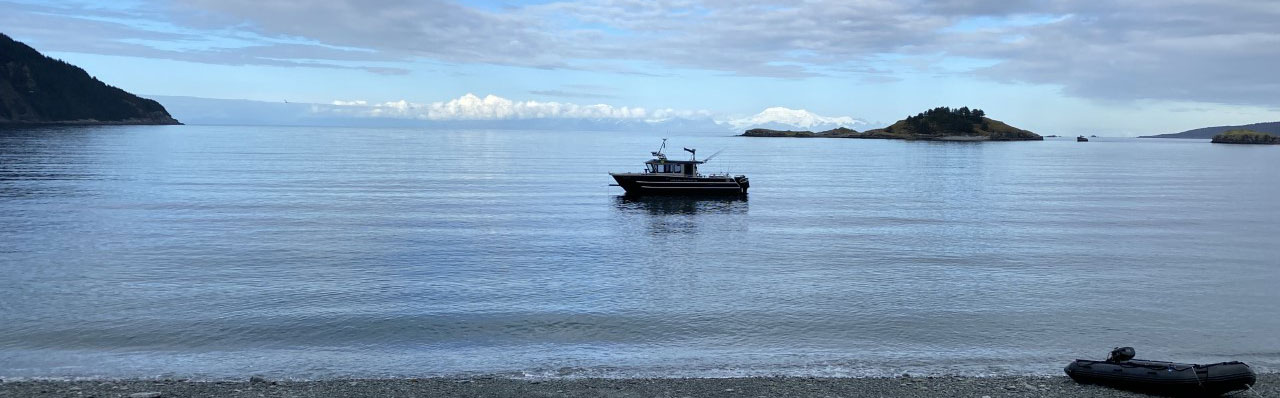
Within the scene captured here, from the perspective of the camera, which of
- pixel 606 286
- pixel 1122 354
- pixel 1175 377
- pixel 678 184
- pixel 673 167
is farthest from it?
pixel 673 167

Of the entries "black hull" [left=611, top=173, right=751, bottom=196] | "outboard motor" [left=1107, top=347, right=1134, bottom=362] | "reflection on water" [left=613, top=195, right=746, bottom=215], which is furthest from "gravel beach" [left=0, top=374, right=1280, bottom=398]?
"black hull" [left=611, top=173, right=751, bottom=196]

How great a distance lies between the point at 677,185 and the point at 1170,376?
2267 inches

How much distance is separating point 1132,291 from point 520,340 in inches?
923

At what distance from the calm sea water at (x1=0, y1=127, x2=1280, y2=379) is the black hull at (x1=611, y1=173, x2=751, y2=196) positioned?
17.6ft

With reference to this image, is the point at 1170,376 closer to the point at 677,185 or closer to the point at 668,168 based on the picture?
the point at 677,185

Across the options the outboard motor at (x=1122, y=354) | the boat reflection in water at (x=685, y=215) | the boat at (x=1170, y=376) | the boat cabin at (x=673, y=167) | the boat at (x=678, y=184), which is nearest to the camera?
the boat at (x=1170, y=376)

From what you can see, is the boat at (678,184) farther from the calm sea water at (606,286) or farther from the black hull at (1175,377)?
Result: the black hull at (1175,377)

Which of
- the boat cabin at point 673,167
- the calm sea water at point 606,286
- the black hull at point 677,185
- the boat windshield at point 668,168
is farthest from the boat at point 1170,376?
the boat windshield at point 668,168

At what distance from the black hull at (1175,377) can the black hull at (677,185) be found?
56.1 m

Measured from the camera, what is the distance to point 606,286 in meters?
32.3

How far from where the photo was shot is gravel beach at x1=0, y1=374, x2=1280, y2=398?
1745 cm

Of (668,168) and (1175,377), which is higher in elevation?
(668,168)

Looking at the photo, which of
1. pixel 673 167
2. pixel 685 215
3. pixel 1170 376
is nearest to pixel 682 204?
pixel 673 167

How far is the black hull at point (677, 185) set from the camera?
7412 centimetres
